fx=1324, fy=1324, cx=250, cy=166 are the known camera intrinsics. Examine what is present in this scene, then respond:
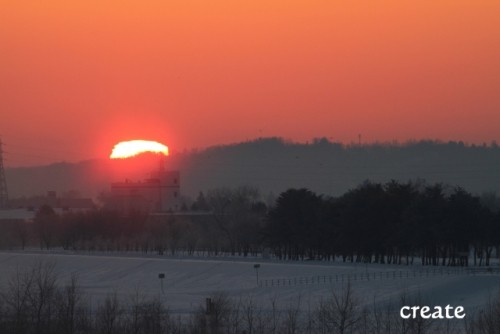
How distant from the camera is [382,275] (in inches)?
2603

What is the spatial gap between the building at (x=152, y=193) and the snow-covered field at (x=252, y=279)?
67.7 metres

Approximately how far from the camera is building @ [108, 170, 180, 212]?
533ft

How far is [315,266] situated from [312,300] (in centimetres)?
1353

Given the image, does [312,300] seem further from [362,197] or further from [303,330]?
[362,197]

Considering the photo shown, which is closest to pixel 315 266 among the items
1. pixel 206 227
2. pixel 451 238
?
pixel 451 238

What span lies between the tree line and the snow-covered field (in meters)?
5.60

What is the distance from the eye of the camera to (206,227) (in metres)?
128

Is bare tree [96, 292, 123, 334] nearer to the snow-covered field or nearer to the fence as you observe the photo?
the snow-covered field

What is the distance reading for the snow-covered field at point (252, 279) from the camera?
195ft

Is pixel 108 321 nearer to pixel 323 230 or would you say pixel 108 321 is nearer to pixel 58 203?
pixel 323 230

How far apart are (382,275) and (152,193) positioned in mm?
107385

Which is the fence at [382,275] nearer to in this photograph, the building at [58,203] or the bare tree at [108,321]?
the bare tree at [108,321]

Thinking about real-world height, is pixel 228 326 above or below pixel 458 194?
below

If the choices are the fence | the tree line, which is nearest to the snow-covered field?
the fence
